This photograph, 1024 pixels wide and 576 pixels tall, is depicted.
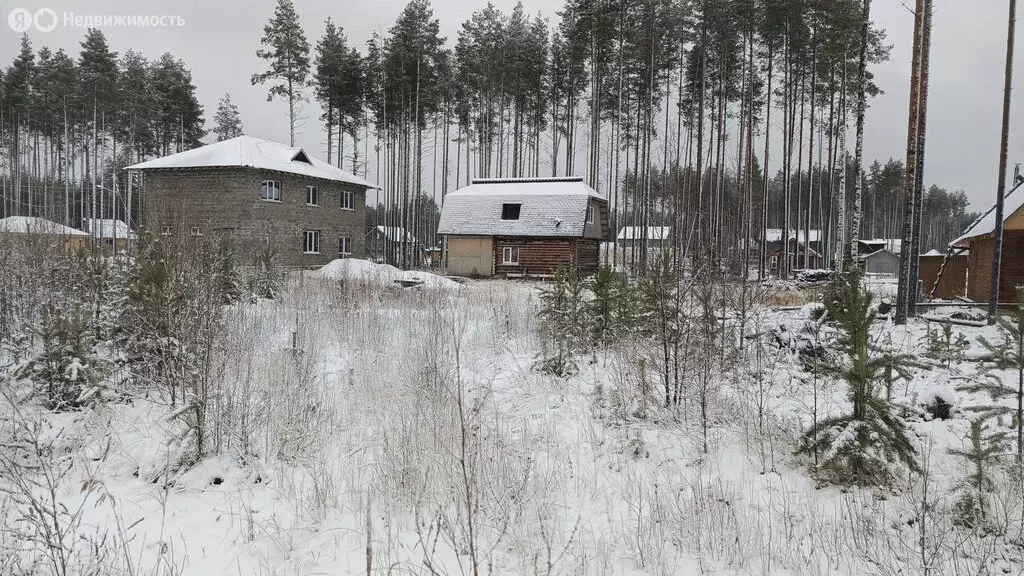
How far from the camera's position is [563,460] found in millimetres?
6043

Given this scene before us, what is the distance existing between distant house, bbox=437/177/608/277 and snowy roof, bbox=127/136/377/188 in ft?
25.0

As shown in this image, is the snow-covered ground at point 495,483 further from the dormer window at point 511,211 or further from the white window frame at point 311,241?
the white window frame at point 311,241

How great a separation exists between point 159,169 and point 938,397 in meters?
32.4

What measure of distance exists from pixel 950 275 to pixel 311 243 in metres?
28.8

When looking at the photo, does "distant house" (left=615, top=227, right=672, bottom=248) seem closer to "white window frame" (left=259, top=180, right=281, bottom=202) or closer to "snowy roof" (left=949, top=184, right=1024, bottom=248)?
"snowy roof" (left=949, top=184, right=1024, bottom=248)

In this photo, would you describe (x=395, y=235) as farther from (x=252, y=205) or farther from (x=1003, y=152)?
(x=1003, y=152)

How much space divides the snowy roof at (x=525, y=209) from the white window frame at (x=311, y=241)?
23.0 ft

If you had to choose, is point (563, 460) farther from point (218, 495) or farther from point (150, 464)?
point (150, 464)

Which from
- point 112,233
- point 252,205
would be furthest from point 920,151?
point 112,233

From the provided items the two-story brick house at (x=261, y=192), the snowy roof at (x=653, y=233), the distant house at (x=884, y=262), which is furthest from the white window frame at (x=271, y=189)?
the distant house at (x=884, y=262)

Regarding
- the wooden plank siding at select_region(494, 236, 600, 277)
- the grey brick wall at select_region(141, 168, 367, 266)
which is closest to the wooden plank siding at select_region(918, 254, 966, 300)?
the wooden plank siding at select_region(494, 236, 600, 277)

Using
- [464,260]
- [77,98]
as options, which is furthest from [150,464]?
[77,98]

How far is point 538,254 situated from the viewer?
93.1 ft

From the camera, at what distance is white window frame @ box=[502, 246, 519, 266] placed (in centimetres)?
2888
